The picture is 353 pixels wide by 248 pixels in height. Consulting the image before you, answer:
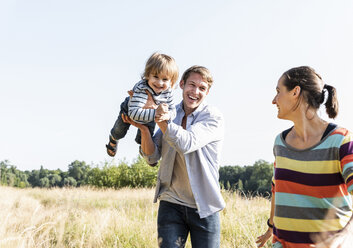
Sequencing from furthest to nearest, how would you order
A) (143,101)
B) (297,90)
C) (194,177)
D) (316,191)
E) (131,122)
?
(131,122), (143,101), (194,177), (297,90), (316,191)

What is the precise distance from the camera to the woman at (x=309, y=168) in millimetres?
2328

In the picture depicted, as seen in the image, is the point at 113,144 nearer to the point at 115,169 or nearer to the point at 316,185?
the point at 316,185

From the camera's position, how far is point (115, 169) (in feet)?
74.0

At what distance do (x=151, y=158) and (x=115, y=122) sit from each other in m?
0.60

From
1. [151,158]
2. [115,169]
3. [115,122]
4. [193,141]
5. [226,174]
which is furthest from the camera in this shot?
[226,174]

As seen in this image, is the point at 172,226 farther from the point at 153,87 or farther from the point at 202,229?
the point at 153,87

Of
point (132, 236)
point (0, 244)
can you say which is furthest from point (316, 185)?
point (132, 236)

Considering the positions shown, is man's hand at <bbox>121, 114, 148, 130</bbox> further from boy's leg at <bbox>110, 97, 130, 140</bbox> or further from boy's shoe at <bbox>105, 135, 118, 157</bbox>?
boy's shoe at <bbox>105, 135, 118, 157</bbox>

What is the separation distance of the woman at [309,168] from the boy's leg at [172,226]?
2.47ft

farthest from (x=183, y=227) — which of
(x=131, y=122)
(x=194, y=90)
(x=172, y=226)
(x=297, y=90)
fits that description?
(x=297, y=90)

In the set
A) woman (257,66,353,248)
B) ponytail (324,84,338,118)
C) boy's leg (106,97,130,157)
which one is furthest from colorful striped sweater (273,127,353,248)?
boy's leg (106,97,130,157)

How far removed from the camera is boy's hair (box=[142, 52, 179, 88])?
310cm

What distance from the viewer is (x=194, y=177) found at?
2957 mm

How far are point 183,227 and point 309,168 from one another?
1.15 meters
